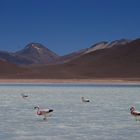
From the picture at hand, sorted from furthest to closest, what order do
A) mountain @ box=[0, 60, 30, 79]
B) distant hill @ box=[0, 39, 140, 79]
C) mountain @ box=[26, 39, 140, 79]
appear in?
mountain @ box=[0, 60, 30, 79]
mountain @ box=[26, 39, 140, 79]
distant hill @ box=[0, 39, 140, 79]

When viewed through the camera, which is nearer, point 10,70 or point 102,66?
point 10,70

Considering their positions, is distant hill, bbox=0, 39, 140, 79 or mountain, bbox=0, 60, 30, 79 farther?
→ mountain, bbox=0, 60, 30, 79

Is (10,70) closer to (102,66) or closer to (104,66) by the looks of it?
(102,66)

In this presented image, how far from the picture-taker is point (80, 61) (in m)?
123

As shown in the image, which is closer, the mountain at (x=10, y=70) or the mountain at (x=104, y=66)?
the mountain at (x=104, y=66)

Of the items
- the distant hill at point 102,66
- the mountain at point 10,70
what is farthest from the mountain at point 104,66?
the mountain at point 10,70

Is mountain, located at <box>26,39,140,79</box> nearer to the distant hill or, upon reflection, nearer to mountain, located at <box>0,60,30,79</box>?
the distant hill

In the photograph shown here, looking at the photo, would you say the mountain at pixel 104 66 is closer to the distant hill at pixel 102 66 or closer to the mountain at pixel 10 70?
the distant hill at pixel 102 66

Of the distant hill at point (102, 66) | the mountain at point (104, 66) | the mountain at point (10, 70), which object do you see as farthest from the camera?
the mountain at point (10, 70)

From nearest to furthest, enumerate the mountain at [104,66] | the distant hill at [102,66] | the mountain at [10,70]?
the distant hill at [102,66] < the mountain at [104,66] < the mountain at [10,70]

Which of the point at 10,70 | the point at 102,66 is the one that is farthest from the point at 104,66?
the point at 10,70

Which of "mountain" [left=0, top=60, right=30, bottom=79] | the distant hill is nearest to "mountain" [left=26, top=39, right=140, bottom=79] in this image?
the distant hill

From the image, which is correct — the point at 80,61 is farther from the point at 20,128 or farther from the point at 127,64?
the point at 20,128

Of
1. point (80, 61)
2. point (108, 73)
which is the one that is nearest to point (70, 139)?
point (108, 73)
